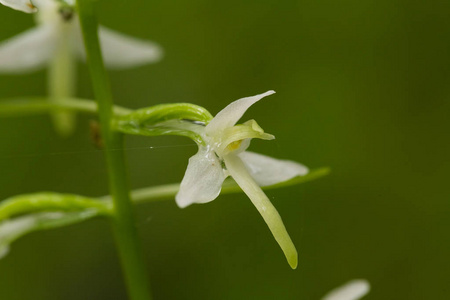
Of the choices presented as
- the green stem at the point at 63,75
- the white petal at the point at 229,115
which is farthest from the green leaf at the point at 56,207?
the green stem at the point at 63,75

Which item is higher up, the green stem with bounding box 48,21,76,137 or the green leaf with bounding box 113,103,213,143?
the green stem with bounding box 48,21,76,137

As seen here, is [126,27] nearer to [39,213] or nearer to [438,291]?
[438,291]

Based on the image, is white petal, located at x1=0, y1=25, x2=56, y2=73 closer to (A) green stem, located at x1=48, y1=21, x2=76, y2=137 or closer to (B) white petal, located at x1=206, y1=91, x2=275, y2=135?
(A) green stem, located at x1=48, y1=21, x2=76, y2=137

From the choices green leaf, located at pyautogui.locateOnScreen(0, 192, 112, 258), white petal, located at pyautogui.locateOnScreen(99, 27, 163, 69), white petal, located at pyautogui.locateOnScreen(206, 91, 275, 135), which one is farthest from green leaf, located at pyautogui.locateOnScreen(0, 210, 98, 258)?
white petal, located at pyautogui.locateOnScreen(99, 27, 163, 69)

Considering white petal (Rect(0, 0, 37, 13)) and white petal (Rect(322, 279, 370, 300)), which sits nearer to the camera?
white petal (Rect(0, 0, 37, 13))

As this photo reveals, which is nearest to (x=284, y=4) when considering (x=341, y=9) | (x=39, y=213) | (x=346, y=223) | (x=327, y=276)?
(x=341, y=9)

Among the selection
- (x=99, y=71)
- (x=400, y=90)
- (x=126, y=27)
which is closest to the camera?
(x=99, y=71)

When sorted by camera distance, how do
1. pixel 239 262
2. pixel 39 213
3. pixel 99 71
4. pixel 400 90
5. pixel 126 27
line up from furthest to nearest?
pixel 126 27, pixel 400 90, pixel 239 262, pixel 39 213, pixel 99 71
